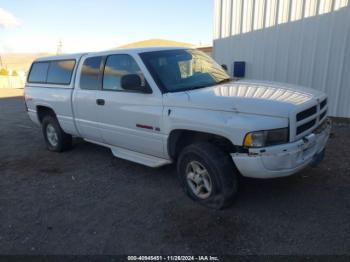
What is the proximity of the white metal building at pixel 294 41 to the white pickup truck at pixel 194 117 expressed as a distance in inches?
167

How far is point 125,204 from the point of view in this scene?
3959 mm

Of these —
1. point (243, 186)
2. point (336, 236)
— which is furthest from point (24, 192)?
point (336, 236)

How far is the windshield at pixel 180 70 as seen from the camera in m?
3.98

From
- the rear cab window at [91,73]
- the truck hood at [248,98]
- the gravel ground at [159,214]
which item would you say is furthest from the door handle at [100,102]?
the truck hood at [248,98]

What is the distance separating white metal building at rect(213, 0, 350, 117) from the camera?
732cm

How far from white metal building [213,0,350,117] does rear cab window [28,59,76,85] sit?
5200mm

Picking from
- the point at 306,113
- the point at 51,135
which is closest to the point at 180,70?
the point at 306,113

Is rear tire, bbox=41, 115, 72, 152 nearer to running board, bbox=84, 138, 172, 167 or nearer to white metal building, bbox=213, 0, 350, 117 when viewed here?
running board, bbox=84, 138, 172, 167

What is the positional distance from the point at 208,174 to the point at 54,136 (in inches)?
161

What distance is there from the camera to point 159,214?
3652 millimetres

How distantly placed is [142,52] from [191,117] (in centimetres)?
141

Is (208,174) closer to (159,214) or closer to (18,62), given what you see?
(159,214)

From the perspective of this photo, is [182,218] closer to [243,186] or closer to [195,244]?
[195,244]

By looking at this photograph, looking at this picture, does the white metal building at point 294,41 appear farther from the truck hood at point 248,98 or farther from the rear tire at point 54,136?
the rear tire at point 54,136
